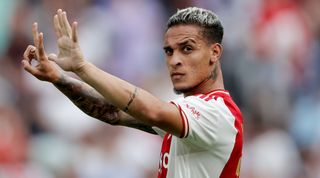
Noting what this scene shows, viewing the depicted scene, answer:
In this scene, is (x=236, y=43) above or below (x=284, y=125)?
above

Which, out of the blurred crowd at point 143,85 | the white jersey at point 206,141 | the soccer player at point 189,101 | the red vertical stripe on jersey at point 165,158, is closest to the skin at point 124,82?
the soccer player at point 189,101

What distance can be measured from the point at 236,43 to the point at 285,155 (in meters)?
1.81

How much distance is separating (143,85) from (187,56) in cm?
604

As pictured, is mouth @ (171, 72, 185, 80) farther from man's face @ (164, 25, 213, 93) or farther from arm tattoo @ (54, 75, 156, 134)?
arm tattoo @ (54, 75, 156, 134)

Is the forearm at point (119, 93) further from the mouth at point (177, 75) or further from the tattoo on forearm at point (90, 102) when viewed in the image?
the tattoo on forearm at point (90, 102)

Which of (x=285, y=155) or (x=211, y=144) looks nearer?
(x=211, y=144)

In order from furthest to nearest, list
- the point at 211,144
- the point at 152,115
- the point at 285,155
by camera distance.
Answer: the point at 285,155
the point at 211,144
the point at 152,115

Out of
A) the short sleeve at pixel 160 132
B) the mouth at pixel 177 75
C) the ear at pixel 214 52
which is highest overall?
the ear at pixel 214 52

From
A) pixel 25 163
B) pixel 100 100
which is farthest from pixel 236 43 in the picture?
pixel 100 100

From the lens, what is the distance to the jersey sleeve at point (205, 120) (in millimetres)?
5652

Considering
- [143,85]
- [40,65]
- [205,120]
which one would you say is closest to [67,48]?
[40,65]

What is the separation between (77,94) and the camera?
6.58m

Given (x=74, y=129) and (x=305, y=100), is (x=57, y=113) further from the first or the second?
(x=305, y=100)

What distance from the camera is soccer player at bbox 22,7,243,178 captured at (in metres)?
5.46
